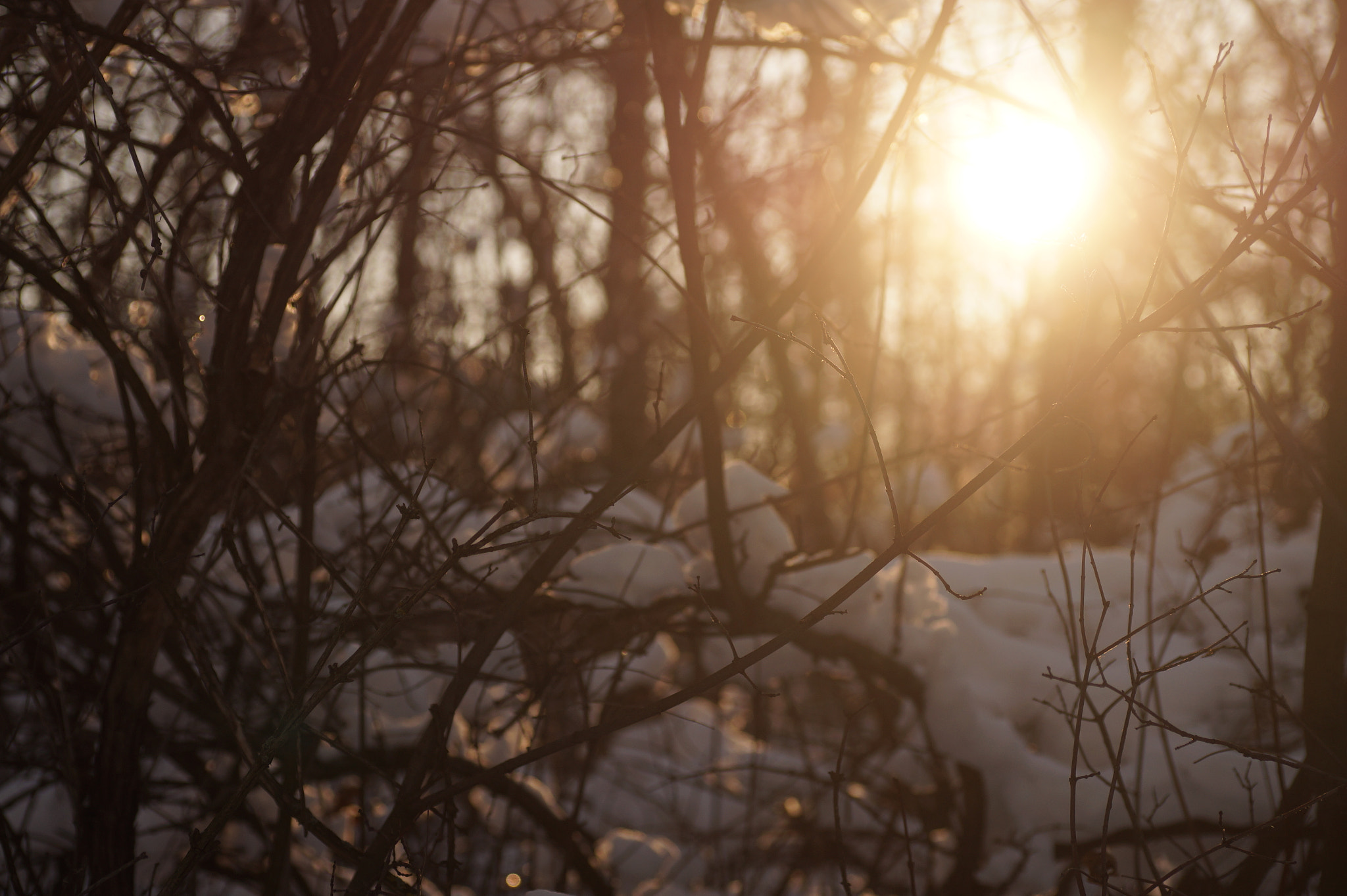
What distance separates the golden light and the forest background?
0.01m

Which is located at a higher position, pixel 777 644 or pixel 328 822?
pixel 777 644

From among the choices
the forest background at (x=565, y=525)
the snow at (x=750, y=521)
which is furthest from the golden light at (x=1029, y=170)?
the snow at (x=750, y=521)

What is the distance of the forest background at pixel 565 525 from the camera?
1.43m

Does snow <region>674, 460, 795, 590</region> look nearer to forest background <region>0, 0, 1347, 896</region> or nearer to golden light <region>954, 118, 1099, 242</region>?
forest background <region>0, 0, 1347, 896</region>

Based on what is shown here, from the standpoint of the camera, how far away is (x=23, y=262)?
153 centimetres

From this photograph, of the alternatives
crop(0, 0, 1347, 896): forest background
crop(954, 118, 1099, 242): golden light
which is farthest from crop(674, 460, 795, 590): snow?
crop(954, 118, 1099, 242): golden light

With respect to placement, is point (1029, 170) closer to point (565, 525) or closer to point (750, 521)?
point (750, 521)

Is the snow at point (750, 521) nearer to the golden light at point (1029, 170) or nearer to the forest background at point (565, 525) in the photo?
the forest background at point (565, 525)

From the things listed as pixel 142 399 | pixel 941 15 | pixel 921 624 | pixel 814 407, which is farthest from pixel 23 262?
pixel 814 407

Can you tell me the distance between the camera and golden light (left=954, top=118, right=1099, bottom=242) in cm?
181

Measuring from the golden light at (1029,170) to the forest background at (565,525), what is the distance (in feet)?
0.04

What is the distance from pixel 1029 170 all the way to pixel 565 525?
1413mm

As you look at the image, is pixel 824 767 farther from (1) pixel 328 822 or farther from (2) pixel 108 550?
(2) pixel 108 550

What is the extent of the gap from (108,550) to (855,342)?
156 centimetres
